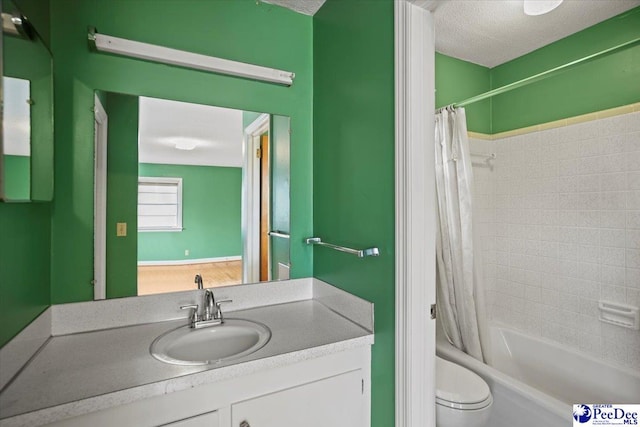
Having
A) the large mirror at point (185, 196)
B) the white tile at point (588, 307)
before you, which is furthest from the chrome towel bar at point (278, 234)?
the white tile at point (588, 307)

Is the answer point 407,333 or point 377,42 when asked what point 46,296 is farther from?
point 377,42

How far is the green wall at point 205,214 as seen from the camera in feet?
4.98

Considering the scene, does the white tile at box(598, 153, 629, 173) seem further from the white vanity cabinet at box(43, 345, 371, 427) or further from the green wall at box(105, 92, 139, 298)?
the green wall at box(105, 92, 139, 298)

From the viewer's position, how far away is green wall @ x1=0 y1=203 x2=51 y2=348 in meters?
0.86

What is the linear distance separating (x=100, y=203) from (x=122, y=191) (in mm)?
97

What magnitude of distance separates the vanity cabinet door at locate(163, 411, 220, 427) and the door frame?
26.4 inches

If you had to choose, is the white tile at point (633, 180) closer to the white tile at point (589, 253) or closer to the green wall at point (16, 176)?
the white tile at point (589, 253)

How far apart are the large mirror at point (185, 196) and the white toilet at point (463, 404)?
3.16 ft

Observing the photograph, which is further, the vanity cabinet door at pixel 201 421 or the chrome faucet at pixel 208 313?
the chrome faucet at pixel 208 313

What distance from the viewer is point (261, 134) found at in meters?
1.67

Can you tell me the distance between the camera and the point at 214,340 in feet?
4.27

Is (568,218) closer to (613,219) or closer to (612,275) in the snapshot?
(613,219)

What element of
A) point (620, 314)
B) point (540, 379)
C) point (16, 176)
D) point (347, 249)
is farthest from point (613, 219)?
point (16, 176)

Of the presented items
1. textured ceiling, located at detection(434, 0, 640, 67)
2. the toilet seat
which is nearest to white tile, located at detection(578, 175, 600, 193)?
textured ceiling, located at detection(434, 0, 640, 67)
